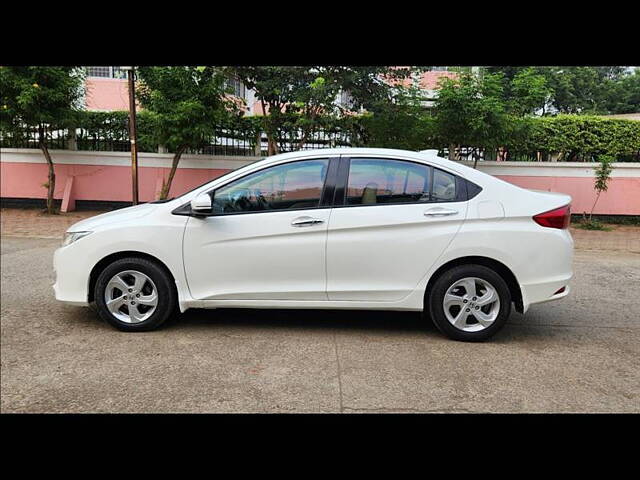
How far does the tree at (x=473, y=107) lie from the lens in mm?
9938

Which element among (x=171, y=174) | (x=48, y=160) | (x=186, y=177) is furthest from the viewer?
(x=186, y=177)

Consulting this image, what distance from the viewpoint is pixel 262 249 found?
399 centimetres

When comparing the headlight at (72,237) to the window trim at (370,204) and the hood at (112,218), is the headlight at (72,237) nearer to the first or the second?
the hood at (112,218)

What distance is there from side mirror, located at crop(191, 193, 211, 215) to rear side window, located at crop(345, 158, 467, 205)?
115cm

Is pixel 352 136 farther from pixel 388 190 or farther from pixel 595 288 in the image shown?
pixel 388 190

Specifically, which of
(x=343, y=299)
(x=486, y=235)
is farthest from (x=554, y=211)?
(x=343, y=299)

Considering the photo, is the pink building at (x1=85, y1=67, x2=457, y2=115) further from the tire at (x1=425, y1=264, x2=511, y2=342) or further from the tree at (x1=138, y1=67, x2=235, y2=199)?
the tire at (x1=425, y1=264, x2=511, y2=342)

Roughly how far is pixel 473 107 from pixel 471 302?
7.08 m

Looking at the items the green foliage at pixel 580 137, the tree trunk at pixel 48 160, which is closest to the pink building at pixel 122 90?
the tree trunk at pixel 48 160


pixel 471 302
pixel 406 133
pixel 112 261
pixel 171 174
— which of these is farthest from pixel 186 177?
pixel 471 302

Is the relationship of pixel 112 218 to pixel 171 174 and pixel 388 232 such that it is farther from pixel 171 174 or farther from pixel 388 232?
→ pixel 171 174

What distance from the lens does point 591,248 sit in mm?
8680

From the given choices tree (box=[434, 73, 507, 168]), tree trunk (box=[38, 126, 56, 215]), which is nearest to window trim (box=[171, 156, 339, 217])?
tree (box=[434, 73, 507, 168])

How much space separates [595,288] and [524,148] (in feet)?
19.9
